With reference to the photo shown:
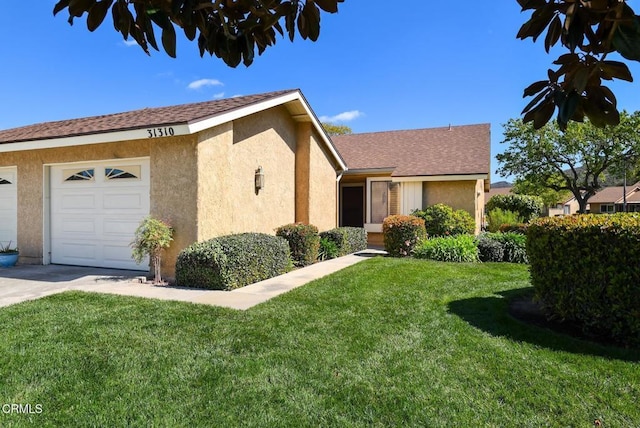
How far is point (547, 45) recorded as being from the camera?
1742 mm

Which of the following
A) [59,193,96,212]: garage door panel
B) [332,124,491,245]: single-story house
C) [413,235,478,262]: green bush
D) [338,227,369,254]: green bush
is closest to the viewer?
[59,193,96,212]: garage door panel

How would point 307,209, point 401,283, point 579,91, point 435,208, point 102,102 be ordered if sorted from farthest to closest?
point 102,102 < point 435,208 < point 307,209 < point 401,283 < point 579,91

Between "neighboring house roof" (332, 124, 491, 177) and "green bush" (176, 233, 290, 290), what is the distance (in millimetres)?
9908

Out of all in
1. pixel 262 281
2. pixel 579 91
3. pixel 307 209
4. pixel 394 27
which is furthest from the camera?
pixel 307 209

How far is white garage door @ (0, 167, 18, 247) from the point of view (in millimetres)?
11078

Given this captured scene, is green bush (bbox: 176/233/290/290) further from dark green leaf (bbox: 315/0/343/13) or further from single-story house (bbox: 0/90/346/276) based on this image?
dark green leaf (bbox: 315/0/343/13)

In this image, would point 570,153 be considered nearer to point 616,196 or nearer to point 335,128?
point 335,128

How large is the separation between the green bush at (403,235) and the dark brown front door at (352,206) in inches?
232

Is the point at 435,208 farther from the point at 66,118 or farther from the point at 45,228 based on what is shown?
the point at 66,118

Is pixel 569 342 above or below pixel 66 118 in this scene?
below

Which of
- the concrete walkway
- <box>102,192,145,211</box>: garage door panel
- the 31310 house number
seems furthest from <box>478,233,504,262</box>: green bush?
<box>102,192,145,211</box>: garage door panel

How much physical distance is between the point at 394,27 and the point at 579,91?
10.0m

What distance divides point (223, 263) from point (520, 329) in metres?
5.26

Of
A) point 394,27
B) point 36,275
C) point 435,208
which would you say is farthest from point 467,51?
point 36,275
